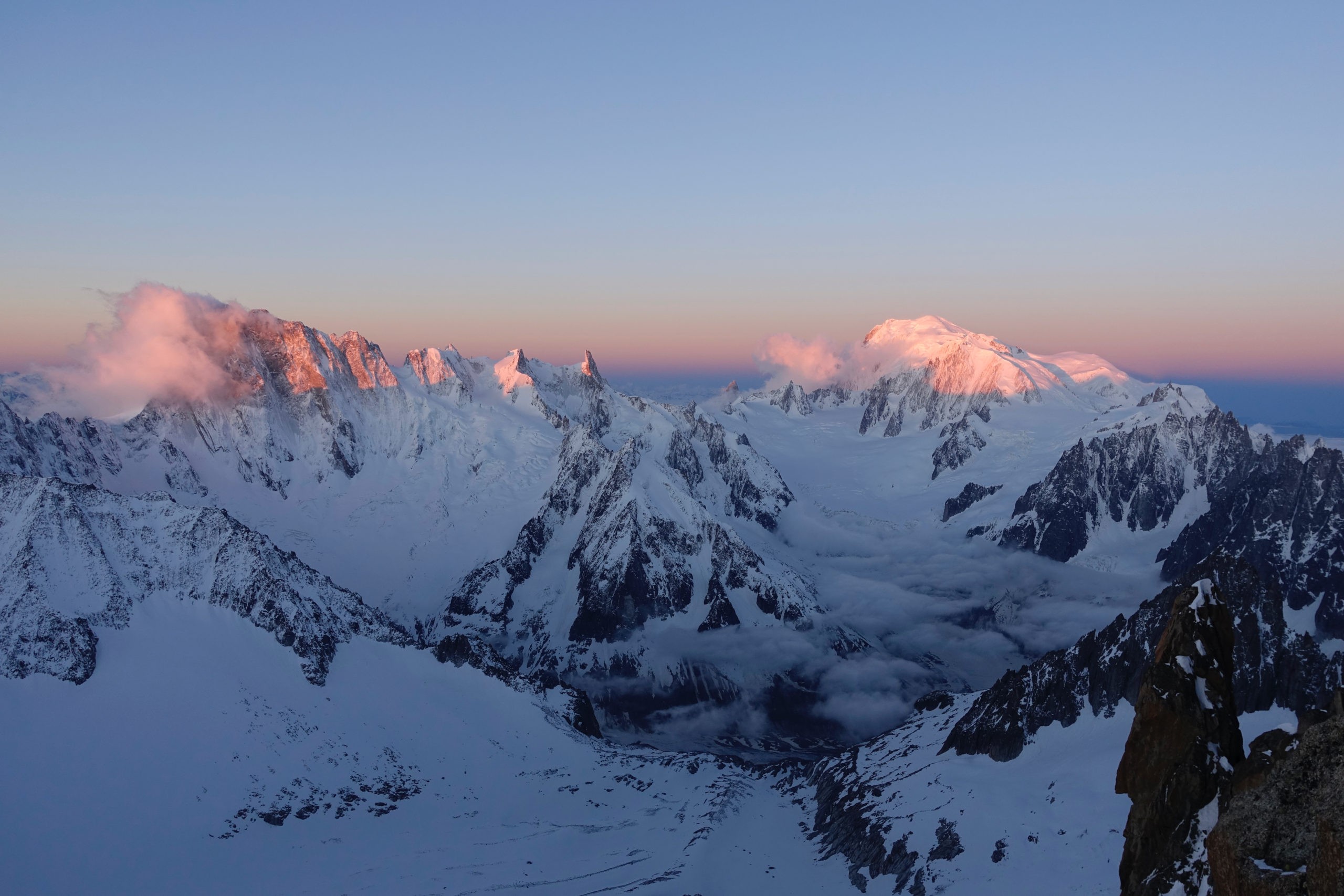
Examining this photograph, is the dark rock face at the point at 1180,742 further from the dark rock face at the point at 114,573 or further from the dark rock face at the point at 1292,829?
the dark rock face at the point at 114,573

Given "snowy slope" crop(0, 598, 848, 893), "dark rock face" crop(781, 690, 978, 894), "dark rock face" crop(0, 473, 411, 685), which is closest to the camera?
"dark rock face" crop(781, 690, 978, 894)

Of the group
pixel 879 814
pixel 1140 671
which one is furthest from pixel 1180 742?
pixel 879 814

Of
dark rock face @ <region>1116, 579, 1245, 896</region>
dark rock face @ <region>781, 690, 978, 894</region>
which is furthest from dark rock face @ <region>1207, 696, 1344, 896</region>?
dark rock face @ <region>781, 690, 978, 894</region>

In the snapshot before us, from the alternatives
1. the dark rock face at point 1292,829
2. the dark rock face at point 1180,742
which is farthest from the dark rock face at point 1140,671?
the dark rock face at point 1292,829

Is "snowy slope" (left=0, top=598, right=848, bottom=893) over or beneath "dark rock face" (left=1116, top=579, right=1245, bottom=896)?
beneath

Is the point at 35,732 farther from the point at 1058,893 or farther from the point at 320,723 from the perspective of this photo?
the point at 1058,893

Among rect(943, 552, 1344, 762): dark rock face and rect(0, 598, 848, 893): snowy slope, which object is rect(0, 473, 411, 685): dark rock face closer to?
rect(0, 598, 848, 893): snowy slope

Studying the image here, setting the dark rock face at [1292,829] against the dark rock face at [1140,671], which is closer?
the dark rock face at [1292,829]

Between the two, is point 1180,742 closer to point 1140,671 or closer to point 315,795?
point 1140,671
